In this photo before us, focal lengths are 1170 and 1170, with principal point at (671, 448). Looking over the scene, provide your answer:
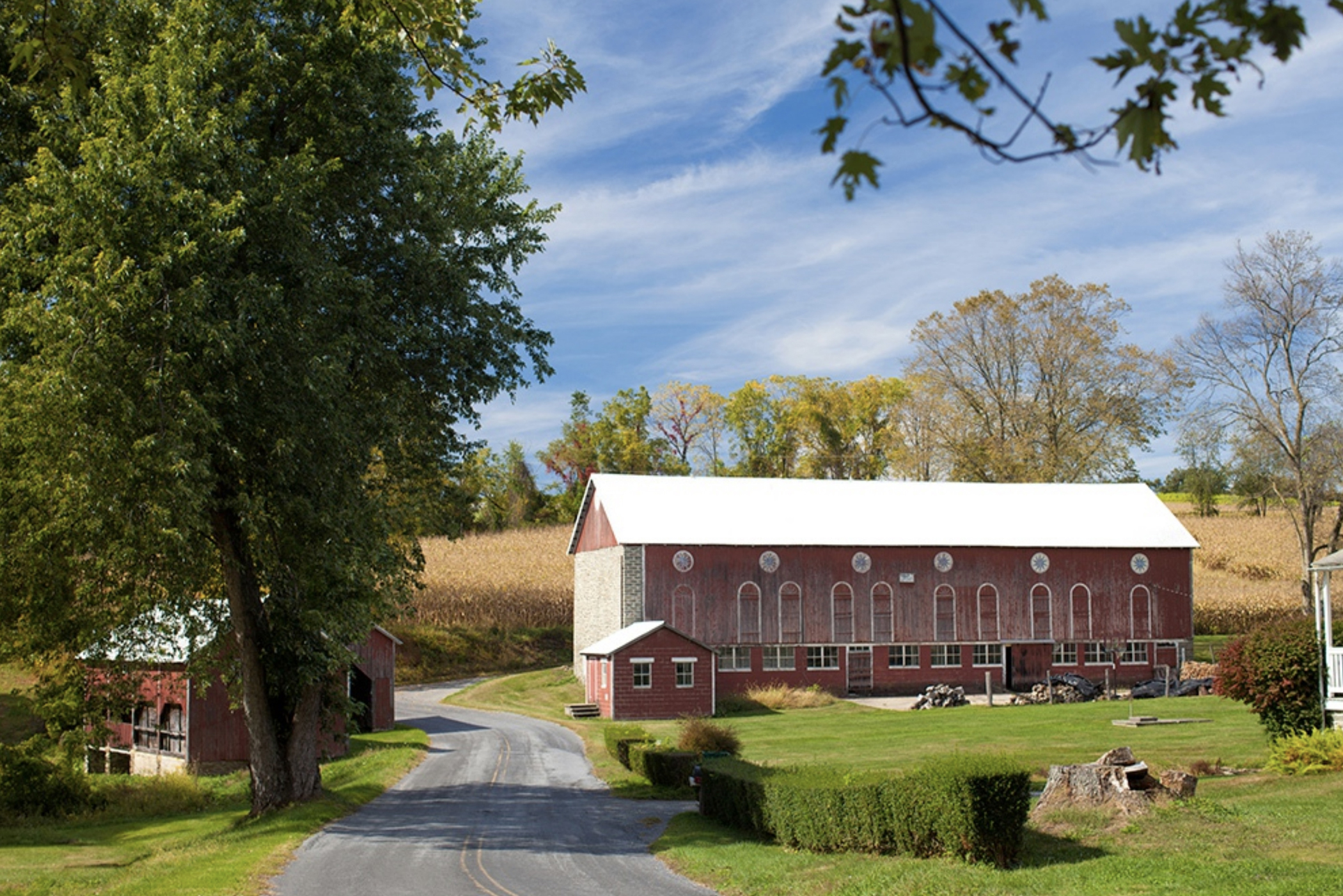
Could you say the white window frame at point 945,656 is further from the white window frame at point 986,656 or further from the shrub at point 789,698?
the shrub at point 789,698

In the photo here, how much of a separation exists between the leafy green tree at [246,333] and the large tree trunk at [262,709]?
0.21ft

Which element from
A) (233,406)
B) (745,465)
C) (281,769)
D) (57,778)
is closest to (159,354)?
(233,406)

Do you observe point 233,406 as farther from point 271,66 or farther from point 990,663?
point 990,663

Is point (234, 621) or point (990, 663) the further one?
point (990, 663)

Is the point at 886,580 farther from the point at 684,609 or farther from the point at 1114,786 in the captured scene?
the point at 1114,786

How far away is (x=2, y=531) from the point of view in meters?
21.0

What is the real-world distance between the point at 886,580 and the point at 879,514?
143 inches

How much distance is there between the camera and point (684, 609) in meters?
49.8

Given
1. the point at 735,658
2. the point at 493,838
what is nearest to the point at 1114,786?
the point at 493,838

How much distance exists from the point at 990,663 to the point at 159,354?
4169 cm

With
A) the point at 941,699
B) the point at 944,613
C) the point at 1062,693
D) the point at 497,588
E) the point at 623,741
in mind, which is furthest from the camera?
the point at 497,588

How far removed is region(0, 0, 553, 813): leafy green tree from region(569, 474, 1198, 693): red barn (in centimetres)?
2353

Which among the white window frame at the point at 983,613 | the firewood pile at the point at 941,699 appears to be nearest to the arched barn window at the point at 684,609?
the firewood pile at the point at 941,699

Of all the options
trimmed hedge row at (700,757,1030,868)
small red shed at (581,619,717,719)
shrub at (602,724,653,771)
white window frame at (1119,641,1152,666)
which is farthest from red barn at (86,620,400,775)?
white window frame at (1119,641,1152,666)
